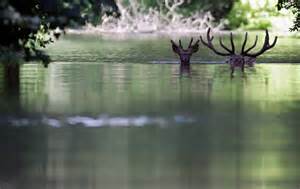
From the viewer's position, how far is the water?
9867mm

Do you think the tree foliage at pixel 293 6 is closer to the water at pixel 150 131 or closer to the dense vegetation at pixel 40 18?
the dense vegetation at pixel 40 18

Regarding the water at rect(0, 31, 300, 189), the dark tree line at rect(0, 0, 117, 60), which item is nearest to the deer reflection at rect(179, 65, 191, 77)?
the water at rect(0, 31, 300, 189)

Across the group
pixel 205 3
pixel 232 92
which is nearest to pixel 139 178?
pixel 232 92

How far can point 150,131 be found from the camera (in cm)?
1319

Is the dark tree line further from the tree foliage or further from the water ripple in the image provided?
the tree foliage

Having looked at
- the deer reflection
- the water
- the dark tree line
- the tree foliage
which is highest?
the tree foliage

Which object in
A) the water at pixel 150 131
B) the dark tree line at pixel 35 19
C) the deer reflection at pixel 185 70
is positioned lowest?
the water at pixel 150 131

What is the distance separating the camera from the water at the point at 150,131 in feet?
32.4

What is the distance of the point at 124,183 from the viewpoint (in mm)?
9477

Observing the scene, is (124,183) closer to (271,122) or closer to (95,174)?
(95,174)

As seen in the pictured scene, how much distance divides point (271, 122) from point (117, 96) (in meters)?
4.63

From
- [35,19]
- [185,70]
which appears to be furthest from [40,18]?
[185,70]

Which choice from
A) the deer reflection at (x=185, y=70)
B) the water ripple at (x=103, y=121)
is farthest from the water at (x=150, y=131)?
the deer reflection at (x=185, y=70)

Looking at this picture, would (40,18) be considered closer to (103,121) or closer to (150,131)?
(103,121)
